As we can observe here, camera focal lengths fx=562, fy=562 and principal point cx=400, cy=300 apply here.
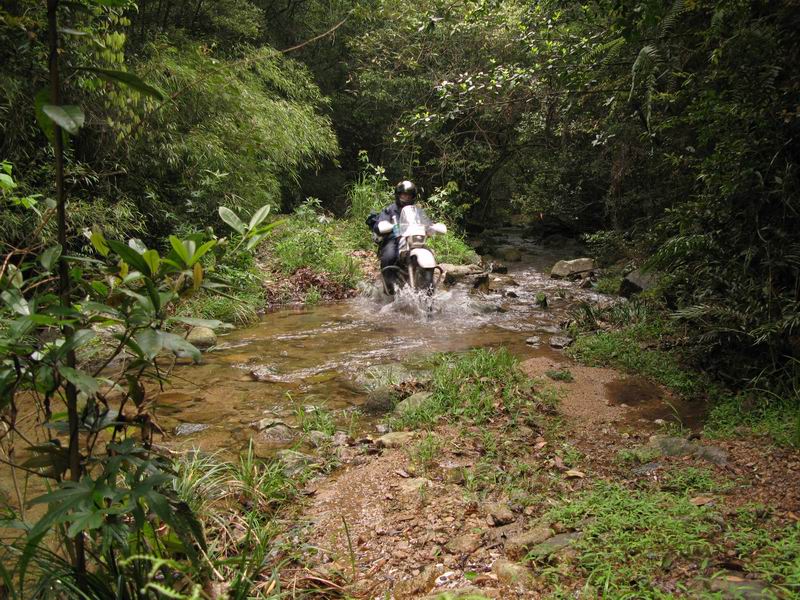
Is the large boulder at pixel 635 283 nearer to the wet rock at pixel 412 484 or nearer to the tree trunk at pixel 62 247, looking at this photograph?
the wet rock at pixel 412 484

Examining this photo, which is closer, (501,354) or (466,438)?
(466,438)

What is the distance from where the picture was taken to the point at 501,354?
472 cm

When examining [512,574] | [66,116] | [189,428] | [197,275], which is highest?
[66,116]

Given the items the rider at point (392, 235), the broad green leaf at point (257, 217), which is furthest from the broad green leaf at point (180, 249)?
the rider at point (392, 235)

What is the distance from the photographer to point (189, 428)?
3.80 metres

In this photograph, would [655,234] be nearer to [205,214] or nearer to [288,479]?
[288,479]

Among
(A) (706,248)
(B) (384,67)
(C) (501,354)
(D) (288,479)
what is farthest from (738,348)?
(B) (384,67)

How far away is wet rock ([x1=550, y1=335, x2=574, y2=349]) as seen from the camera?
5688mm

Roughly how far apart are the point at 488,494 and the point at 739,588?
4.10 feet

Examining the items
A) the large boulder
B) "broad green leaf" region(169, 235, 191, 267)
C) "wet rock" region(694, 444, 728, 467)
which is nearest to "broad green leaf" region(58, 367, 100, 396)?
"broad green leaf" region(169, 235, 191, 267)

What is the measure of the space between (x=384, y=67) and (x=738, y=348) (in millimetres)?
12862

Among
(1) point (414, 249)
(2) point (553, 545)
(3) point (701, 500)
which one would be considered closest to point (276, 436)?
(2) point (553, 545)

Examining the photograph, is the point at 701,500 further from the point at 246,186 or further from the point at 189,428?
the point at 246,186

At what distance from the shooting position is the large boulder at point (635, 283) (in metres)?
7.29
